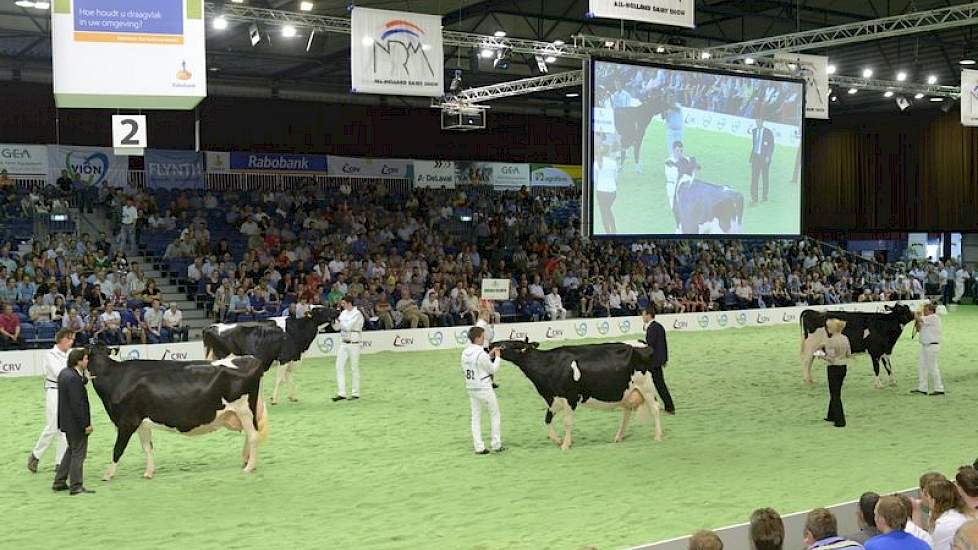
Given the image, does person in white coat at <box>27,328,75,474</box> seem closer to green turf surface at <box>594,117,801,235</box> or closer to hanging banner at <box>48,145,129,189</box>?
green turf surface at <box>594,117,801,235</box>

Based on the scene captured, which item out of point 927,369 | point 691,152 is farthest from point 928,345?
point 691,152

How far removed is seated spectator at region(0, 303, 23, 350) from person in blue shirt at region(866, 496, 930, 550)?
57.9ft

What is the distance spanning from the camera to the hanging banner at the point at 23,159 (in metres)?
27.1

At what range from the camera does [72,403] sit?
30.9 feet

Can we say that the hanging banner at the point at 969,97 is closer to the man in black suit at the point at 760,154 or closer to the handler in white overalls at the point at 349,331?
the man in black suit at the point at 760,154

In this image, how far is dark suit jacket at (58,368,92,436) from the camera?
9406mm

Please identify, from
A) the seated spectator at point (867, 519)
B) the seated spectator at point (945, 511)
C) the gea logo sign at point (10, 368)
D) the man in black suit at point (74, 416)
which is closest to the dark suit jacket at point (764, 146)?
the gea logo sign at point (10, 368)

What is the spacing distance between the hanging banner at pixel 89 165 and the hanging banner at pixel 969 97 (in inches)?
862


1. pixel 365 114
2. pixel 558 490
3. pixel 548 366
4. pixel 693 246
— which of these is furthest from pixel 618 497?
pixel 365 114

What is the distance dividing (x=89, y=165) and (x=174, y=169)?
2.46 metres

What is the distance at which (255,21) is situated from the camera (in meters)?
19.8

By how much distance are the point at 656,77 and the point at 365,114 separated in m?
18.5

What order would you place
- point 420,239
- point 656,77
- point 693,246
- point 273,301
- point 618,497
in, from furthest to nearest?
1. point 693,246
2. point 420,239
3. point 273,301
4. point 656,77
5. point 618,497

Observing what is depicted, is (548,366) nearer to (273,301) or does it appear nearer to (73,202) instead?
(273,301)
